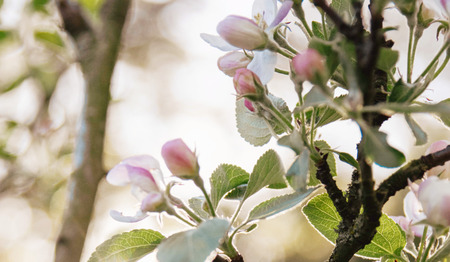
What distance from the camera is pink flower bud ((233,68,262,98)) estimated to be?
46cm

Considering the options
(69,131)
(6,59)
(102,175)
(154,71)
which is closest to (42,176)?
(69,131)

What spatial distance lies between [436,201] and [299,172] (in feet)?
0.34

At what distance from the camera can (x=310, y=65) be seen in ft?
1.24

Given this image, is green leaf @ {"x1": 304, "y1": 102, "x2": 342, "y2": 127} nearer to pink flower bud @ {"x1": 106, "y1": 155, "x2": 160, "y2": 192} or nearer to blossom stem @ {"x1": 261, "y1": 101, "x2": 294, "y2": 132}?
blossom stem @ {"x1": 261, "y1": 101, "x2": 294, "y2": 132}

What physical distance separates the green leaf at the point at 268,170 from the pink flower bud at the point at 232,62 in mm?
89

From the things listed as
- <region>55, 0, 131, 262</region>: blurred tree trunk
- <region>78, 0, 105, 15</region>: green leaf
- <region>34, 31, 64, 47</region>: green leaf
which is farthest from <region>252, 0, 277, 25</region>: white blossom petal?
<region>34, 31, 64, 47</region>: green leaf

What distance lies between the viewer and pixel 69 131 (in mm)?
1980

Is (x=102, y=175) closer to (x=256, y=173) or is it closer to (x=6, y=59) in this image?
(x=256, y=173)

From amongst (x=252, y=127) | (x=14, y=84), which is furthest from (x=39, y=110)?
(x=252, y=127)

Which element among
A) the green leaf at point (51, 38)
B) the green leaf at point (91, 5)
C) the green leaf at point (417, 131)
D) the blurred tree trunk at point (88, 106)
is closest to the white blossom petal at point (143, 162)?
the green leaf at point (417, 131)

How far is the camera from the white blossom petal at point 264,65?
0.48 meters

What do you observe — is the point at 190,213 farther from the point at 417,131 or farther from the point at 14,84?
the point at 14,84

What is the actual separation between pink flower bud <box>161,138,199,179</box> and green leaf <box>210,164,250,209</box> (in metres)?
0.09

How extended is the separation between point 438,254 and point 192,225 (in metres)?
0.22
